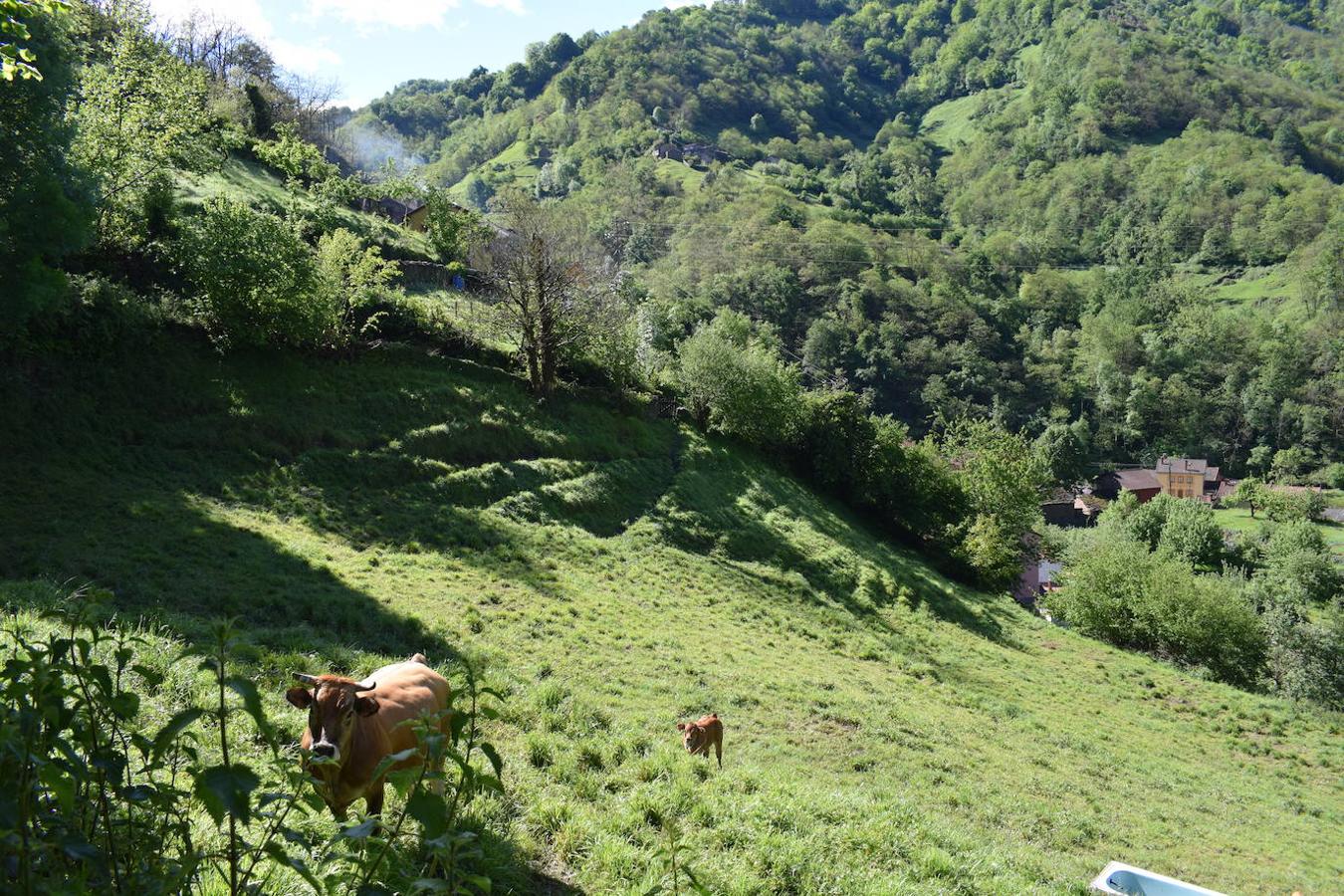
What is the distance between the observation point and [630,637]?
17.4 metres

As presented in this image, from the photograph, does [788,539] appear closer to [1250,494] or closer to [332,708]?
[332,708]

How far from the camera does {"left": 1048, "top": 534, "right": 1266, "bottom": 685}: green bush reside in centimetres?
3562

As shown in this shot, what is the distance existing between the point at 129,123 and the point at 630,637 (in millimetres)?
25243

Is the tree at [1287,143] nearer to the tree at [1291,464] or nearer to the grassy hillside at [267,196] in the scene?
the tree at [1291,464]

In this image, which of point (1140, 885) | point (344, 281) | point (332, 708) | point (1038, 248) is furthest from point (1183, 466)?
point (332, 708)

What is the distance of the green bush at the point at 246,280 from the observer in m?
23.8

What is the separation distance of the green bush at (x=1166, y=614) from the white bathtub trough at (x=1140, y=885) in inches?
1280

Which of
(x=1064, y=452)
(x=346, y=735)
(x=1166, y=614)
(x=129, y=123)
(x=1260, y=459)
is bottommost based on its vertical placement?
(x=1166, y=614)

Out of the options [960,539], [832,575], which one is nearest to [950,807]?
[832,575]

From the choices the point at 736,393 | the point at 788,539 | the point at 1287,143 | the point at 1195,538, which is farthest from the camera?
the point at 1287,143

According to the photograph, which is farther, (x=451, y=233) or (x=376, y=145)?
(x=376, y=145)

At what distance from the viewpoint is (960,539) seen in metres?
41.1

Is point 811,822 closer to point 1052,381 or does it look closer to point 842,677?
point 842,677

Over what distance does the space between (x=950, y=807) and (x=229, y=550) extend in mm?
15520
